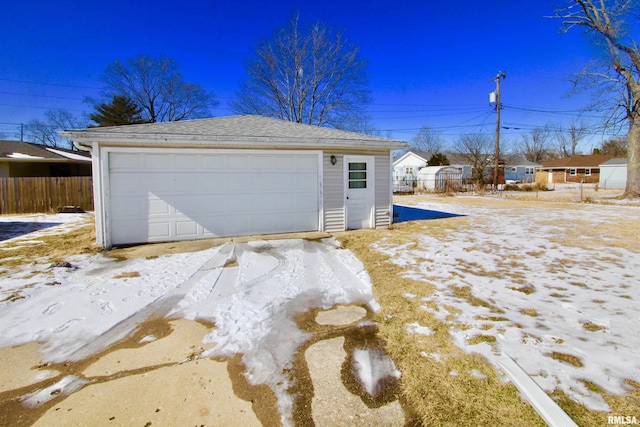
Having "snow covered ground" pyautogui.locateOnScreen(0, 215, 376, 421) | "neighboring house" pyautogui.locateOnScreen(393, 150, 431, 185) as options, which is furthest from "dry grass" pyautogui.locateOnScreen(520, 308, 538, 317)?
"neighboring house" pyautogui.locateOnScreen(393, 150, 431, 185)

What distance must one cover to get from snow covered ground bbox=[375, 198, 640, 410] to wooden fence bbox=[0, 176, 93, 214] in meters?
13.6

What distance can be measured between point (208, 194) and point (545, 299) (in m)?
6.63

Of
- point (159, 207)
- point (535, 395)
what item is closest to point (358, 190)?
point (159, 207)

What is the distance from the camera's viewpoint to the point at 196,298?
400cm

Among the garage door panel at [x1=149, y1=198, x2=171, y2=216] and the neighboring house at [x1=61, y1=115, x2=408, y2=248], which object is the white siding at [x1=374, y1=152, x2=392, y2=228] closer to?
the neighboring house at [x1=61, y1=115, x2=408, y2=248]

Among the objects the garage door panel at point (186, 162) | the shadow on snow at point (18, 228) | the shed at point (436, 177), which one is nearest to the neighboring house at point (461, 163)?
the shed at point (436, 177)

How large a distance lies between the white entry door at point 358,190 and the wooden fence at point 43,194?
12141 mm

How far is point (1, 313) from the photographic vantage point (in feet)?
11.6

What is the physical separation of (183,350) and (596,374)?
331 cm

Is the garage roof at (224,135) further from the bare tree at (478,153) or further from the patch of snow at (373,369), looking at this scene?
the bare tree at (478,153)

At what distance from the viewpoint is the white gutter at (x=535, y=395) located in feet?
6.12

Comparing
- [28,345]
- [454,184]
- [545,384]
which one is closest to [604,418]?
[545,384]

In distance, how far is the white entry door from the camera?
333 inches

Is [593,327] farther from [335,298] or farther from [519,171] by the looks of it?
[519,171]
